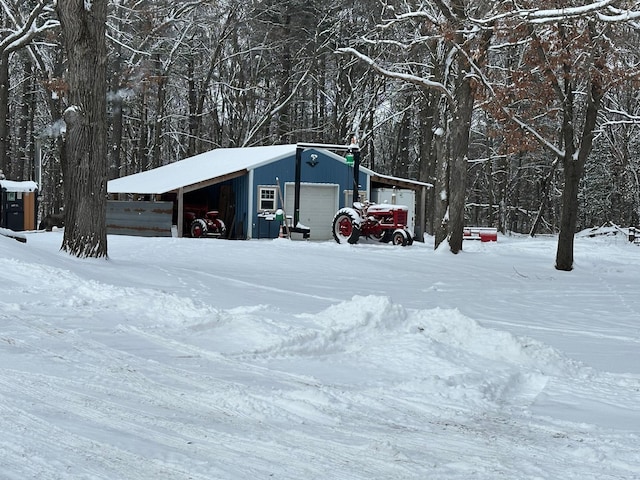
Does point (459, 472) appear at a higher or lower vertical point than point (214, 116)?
lower

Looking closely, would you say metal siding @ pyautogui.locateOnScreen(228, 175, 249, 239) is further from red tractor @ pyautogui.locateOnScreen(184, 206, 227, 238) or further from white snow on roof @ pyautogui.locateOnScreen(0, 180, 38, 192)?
white snow on roof @ pyautogui.locateOnScreen(0, 180, 38, 192)

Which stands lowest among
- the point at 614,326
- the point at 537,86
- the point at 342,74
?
the point at 614,326

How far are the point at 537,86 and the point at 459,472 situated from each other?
16.1 meters

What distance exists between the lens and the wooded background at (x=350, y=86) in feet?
64.4

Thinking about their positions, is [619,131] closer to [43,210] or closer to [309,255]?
[309,255]

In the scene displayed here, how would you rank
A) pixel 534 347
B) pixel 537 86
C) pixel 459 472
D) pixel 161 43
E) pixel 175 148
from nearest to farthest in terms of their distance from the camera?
pixel 459 472 → pixel 534 347 → pixel 537 86 → pixel 161 43 → pixel 175 148

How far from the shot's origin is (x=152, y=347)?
731cm

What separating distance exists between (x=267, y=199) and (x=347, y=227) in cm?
418

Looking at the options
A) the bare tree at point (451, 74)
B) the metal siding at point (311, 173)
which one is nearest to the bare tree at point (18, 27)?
the bare tree at point (451, 74)

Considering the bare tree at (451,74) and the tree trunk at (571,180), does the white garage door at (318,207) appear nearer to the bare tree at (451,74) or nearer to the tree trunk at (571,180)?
the bare tree at (451,74)

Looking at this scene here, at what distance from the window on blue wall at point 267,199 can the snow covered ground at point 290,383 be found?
616 inches

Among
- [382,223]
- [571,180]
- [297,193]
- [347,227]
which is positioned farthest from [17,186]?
[571,180]

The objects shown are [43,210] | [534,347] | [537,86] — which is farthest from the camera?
[43,210]

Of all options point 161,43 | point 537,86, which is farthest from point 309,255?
point 161,43
